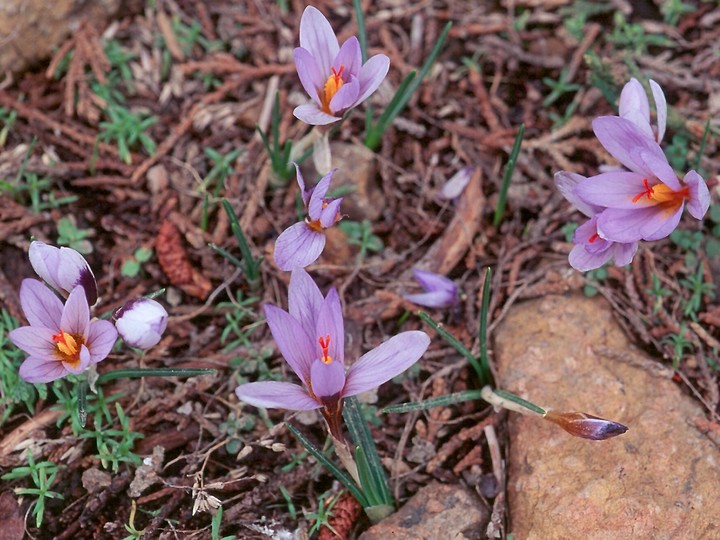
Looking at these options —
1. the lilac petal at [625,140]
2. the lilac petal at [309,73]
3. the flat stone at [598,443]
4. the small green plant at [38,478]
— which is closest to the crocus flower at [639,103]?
the lilac petal at [625,140]

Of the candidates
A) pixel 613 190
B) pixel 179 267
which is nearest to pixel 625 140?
pixel 613 190

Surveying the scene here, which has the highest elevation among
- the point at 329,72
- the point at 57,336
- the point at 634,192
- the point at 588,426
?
the point at 329,72

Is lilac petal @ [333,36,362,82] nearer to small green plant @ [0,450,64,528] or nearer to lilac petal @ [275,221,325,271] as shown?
lilac petal @ [275,221,325,271]

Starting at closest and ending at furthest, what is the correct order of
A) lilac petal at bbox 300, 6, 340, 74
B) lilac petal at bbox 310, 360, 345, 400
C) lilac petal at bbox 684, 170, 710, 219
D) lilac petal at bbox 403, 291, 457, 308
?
lilac petal at bbox 310, 360, 345, 400 < lilac petal at bbox 684, 170, 710, 219 < lilac petal at bbox 300, 6, 340, 74 < lilac petal at bbox 403, 291, 457, 308

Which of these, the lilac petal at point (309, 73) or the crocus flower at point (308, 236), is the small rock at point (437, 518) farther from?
the lilac petal at point (309, 73)

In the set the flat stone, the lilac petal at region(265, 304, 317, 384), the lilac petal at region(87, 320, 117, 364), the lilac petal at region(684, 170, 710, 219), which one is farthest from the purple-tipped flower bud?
the lilac petal at region(87, 320, 117, 364)

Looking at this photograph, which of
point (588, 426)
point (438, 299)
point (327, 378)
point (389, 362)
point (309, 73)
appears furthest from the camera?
point (438, 299)

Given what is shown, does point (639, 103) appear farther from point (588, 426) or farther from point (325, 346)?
point (325, 346)
